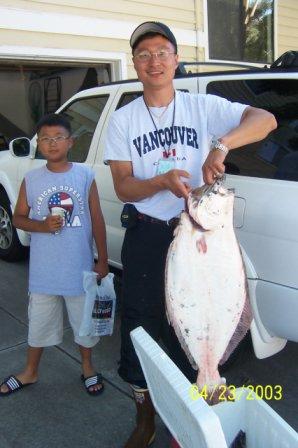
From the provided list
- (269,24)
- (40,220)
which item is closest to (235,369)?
(40,220)

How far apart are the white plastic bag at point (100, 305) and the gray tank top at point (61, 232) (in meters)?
0.05

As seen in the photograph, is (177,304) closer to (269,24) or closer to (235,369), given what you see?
(235,369)

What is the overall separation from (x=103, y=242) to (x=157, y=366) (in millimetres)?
1365

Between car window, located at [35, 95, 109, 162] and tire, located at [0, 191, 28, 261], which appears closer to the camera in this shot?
car window, located at [35, 95, 109, 162]

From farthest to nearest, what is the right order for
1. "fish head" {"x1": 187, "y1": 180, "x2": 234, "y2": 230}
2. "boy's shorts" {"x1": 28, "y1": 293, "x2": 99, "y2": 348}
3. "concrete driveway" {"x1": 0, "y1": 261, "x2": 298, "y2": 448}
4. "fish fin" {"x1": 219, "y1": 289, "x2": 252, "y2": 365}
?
"boy's shorts" {"x1": 28, "y1": 293, "x2": 99, "y2": 348} → "concrete driveway" {"x1": 0, "y1": 261, "x2": 298, "y2": 448} → "fish fin" {"x1": 219, "y1": 289, "x2": 252, "y2": 365} → "fish head" {"x1": 187, "y1": 180, "x2": 234, "y2": 230}

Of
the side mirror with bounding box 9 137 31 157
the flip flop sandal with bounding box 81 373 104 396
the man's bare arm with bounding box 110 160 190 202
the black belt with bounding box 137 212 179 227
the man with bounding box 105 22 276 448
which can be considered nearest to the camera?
the man's bare arm with bounding box 110 160 190 202

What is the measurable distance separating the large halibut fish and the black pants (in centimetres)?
40

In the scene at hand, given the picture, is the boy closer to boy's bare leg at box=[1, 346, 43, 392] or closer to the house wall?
boy's bare leg at box=[1, 346, 43, 392]

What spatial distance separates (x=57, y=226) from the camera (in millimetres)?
2730

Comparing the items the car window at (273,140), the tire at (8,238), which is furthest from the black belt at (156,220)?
the tire at (8,238)

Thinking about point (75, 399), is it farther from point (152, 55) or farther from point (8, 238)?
point (8, 238)

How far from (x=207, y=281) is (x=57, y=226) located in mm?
1160

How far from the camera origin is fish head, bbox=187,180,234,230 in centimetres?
171

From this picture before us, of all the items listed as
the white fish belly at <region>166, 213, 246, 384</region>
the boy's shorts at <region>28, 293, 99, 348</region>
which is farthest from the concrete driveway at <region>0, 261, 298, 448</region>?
the white fish belly at <region>166, 213, 246, 384</region>
